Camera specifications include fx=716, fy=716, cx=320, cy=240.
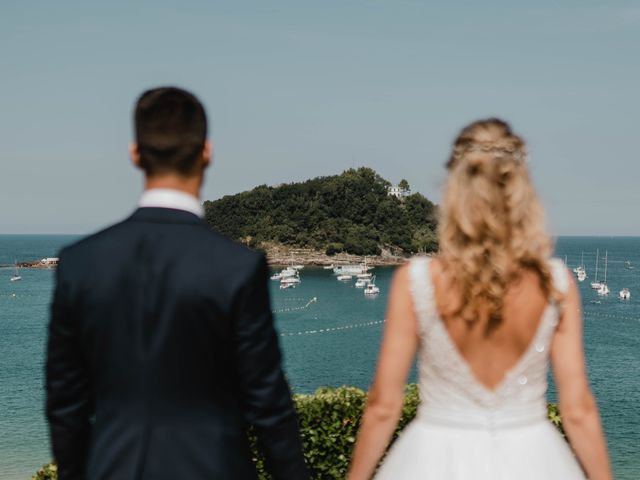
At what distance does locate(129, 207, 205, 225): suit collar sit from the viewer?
239 centimetres

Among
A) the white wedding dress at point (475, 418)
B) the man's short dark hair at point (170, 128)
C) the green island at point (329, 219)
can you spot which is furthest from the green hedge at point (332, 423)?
the green island at point (329, 219)

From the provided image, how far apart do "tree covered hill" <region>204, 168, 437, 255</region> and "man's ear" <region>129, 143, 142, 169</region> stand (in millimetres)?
148760

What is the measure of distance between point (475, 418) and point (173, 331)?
1.28m

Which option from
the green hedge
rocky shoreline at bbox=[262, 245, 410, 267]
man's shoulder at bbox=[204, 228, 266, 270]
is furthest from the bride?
rocky shoreline at bbox=[262, 245, 410, 267]

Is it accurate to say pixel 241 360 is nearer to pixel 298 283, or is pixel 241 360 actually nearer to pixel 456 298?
pixel 456 298

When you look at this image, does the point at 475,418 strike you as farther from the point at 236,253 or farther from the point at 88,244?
the point at 88,244

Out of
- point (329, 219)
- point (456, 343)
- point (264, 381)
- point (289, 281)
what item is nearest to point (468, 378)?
point (456, 343)

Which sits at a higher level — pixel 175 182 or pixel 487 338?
pixel 175 182

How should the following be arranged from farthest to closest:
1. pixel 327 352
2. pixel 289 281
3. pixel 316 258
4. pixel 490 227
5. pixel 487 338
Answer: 1. pixel 316 258
2. pixel 289 281
3. pixel 327 352
4. pixel 487 338
5. pixel 490 227

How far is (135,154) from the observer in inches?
95.3

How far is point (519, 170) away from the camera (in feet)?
8.40

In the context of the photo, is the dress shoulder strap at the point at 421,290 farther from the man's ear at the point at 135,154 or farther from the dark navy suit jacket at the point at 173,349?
the man's ear at the point at 135,154

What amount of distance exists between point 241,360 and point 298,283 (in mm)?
112711

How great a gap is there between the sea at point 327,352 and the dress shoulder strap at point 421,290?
10.7 m
